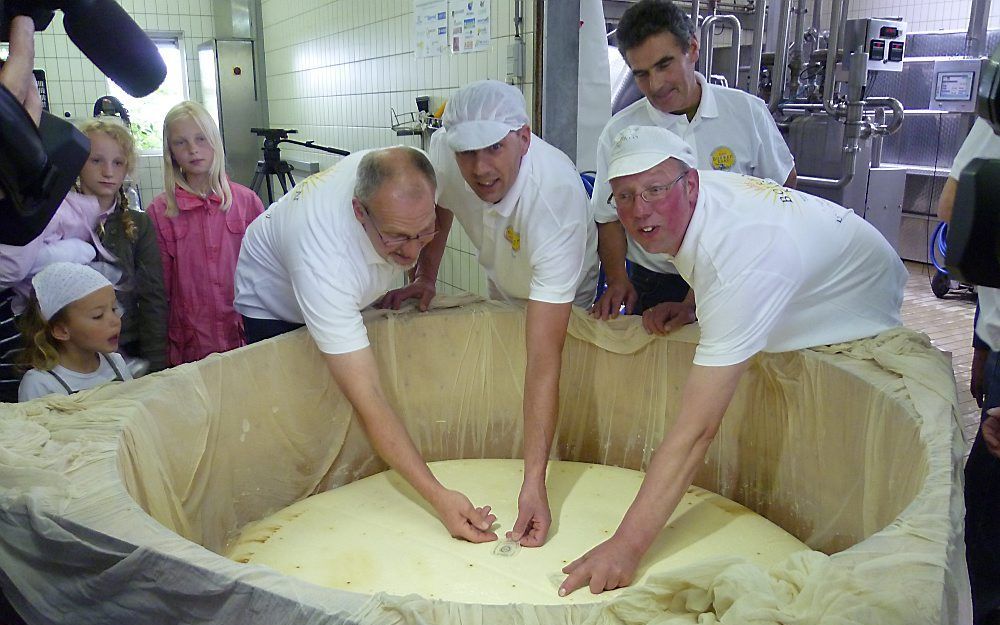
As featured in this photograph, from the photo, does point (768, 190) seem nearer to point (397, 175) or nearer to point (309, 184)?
point (397, 175)

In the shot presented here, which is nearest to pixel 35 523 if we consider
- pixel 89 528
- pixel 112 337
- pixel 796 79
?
pixel 89 528

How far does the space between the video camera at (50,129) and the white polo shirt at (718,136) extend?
129cm

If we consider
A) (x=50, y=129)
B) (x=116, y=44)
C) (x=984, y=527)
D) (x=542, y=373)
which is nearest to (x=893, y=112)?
(x=984, y=527)

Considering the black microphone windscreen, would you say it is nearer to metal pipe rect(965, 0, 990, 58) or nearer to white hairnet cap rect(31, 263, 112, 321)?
white hairnet cap rect(31, 263, 112, 321)

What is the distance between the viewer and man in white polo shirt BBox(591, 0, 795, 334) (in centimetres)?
197

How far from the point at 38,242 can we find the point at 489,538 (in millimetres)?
1472

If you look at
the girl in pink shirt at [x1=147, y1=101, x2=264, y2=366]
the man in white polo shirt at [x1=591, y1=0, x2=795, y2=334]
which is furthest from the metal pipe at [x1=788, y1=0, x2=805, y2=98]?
the girl in pink shirt at [x1=147, y1=101, x2=264, y2=366]

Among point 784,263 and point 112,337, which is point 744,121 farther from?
point 112,337

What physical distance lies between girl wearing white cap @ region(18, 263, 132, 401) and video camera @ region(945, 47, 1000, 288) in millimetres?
1858

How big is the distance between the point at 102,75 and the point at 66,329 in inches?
197

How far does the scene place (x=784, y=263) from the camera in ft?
4.82

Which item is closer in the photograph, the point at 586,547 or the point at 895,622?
the point at 895,622

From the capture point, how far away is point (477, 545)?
1.75 meters

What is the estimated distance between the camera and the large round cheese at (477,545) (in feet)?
5.31
